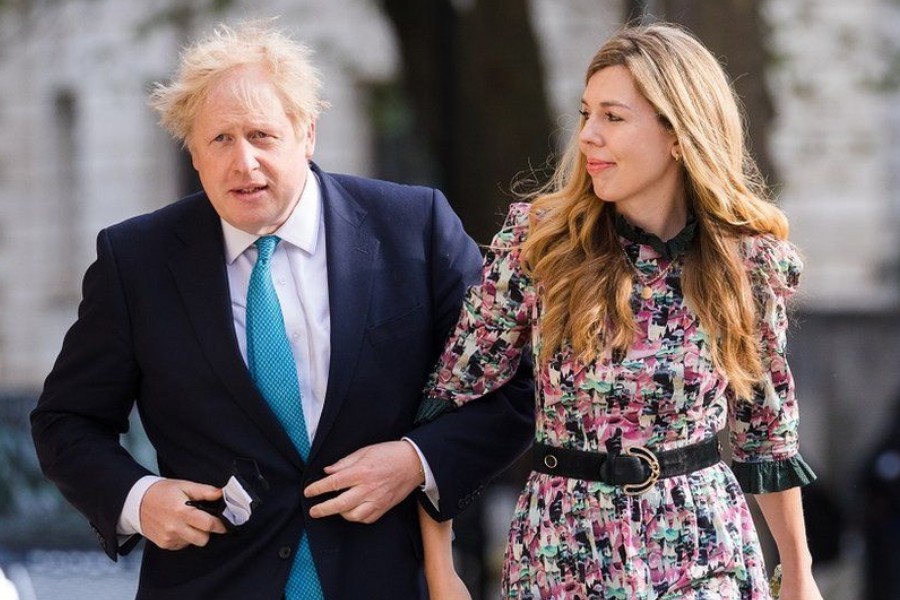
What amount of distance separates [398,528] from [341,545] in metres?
0.16

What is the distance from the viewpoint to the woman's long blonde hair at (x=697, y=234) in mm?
3732

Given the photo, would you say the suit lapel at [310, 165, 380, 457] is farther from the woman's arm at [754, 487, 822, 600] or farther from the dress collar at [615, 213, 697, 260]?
the woman's arm at [754, 487, 822, 600]

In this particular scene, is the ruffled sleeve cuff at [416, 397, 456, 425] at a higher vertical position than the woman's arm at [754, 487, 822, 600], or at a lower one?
higher

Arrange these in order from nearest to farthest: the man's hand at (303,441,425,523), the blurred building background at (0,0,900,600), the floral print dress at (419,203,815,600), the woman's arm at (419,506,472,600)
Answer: the floral print dress at (419,203,815,600)
the man's hand at (303,441,425,523)
the woman's arm at (419,506,472,600)
the blurred building background at (0,0,900,600)

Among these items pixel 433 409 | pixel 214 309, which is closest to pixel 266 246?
pixel 214 309

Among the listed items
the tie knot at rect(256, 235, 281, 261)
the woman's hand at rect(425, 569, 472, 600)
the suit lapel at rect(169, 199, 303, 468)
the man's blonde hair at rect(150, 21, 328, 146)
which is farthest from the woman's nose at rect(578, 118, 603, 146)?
the woman's hand at rect(425, 569, 472, 600)

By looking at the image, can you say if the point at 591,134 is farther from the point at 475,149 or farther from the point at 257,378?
the point at 475,149

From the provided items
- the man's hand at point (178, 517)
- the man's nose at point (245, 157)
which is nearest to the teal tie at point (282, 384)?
the man's hand at point (178, 517)

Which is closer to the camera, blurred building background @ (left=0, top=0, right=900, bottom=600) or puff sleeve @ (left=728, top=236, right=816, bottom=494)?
puff sleeve @ (left=728, top=236, right=816, bottom=494)

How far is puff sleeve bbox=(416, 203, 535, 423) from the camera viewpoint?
12.8 feet

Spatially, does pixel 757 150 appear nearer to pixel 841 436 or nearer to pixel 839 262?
pixel 841 436

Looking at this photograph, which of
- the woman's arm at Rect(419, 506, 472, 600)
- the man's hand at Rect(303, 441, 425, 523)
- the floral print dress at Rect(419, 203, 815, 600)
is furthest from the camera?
the woman's arm at Rect(419, 506, 472, 600)

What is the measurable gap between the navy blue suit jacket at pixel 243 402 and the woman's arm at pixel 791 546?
61 cm

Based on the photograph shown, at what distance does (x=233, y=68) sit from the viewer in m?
3.88
